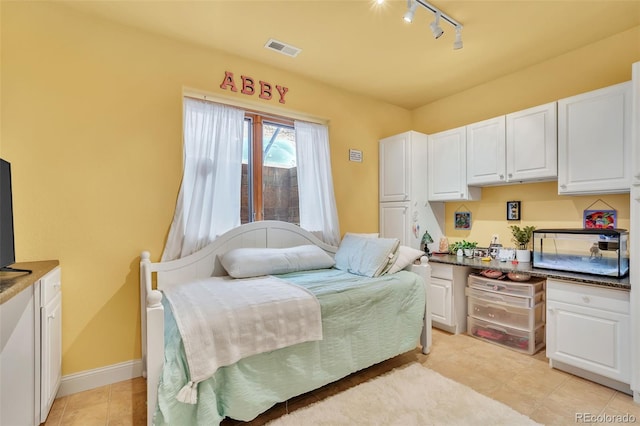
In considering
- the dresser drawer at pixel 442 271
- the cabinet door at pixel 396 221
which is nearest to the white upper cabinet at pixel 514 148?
the cabinet door at pixel 396 221

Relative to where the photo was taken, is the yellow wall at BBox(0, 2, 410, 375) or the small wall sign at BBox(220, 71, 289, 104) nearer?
the yellow wall at BBox(0, 2, 410, 375)

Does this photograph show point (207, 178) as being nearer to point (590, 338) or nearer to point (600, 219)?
point (590, 338)

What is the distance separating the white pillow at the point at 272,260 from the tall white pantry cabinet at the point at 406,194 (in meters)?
1.12

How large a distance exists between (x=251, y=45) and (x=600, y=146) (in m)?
2.86

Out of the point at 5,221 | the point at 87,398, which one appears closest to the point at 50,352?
the point at 87,398

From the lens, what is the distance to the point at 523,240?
3016mm

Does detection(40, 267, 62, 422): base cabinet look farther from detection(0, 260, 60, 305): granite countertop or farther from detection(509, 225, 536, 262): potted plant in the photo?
detection(509, 225, 536, 262): potted plant

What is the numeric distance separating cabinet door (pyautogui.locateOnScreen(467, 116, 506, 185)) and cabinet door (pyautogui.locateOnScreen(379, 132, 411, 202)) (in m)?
0.63

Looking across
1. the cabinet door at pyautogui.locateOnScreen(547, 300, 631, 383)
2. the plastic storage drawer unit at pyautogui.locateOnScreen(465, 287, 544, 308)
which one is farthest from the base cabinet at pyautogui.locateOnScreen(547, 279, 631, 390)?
the plastic storage drawer unit at pyautogui.locateOnScreen(465, 287, 544, 308)

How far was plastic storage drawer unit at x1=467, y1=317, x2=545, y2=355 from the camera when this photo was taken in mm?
2660

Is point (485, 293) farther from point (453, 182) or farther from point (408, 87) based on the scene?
point (408, 87)

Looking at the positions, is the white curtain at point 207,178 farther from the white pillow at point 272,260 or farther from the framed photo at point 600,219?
the framed photo at point 600,219

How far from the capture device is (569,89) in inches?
Result: 110

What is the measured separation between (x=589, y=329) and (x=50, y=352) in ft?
11.5
